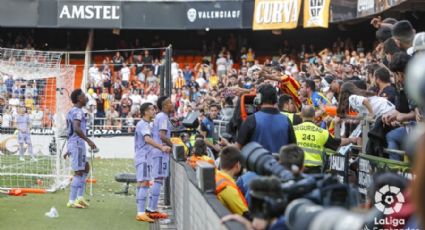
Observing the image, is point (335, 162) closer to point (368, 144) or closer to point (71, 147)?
point (368, 144)

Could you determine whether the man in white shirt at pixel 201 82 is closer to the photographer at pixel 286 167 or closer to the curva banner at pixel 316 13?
the curva banner at pixel 316 13

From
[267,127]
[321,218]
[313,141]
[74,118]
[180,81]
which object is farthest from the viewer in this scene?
Answer: [180,81]

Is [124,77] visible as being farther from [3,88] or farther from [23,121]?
[3,88]

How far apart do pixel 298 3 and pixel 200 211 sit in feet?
75.5

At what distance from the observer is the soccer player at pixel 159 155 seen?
13.3m

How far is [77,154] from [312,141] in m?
6.35

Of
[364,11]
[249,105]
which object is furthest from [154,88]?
[249,105]

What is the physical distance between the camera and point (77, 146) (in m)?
14.9

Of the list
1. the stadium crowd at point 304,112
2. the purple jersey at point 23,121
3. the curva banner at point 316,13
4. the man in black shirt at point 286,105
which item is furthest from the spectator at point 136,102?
the man in black shirt at point 286,105

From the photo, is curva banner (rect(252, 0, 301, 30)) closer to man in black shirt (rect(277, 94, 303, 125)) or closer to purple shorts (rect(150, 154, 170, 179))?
purple shorts (rect(150, 154, 170, 179))

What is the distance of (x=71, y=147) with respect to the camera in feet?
48.9

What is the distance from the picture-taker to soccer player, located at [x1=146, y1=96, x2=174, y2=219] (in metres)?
13.3

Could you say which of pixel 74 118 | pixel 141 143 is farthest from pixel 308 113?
pixel 74 118

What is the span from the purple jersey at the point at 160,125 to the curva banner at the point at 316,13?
48.5 ft
